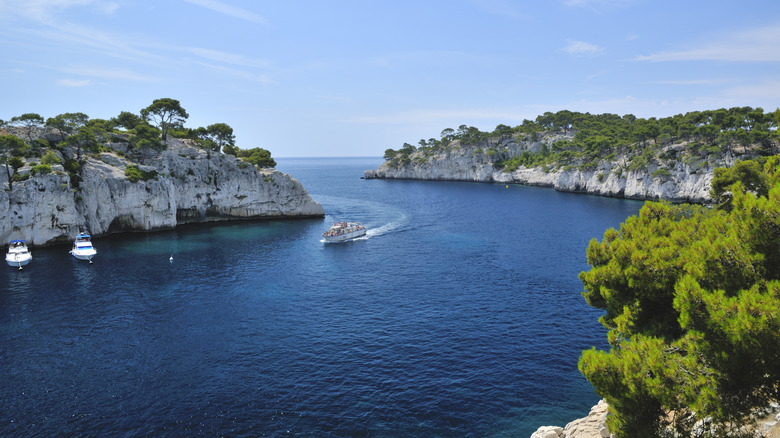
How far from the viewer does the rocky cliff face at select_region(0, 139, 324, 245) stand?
208 feet

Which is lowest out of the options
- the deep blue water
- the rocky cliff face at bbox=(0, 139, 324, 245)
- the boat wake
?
the deep blue water

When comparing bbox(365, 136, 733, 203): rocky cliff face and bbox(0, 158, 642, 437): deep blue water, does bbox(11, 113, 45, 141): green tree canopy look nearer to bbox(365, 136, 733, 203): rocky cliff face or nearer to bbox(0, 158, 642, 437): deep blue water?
bbox(0, 158, 642, 437): deep blue water

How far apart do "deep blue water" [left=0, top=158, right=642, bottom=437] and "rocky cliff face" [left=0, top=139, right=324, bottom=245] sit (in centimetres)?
704

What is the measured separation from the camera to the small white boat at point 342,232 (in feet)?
239

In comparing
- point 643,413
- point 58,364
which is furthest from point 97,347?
point 643,413

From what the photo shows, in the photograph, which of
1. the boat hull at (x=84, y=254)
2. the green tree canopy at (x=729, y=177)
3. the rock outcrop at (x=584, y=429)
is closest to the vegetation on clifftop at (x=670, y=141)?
the green tree canopy at (x=729, y=177)

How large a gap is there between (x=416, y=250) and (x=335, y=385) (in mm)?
39882

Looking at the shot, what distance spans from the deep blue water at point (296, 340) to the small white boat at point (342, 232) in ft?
18.1

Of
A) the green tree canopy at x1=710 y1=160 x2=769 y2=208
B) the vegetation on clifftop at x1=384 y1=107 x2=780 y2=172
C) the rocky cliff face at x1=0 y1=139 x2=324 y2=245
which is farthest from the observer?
the vegetation on clifftop at x1=384 y1=107 x2=780 y2=172

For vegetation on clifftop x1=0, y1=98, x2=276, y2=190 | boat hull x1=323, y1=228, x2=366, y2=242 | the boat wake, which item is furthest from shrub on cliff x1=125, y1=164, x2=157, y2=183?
boat hull x1=323, y1=228, x2=366, y2=242

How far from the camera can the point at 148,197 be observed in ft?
257

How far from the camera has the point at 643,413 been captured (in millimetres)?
14430

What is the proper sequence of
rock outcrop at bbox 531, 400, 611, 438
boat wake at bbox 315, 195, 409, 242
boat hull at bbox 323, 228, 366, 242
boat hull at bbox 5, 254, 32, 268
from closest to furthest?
1. rock outcrop at bbox 531, 400, 611, 438
2. boat hull at bbox 5, 254, 32, 268
3. boat hull at bbox 323, 228, 366, 242
4. boat wake at bbox 315, 195, 409, 242

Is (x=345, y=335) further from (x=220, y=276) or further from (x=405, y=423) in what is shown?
(x=220, y=276)
